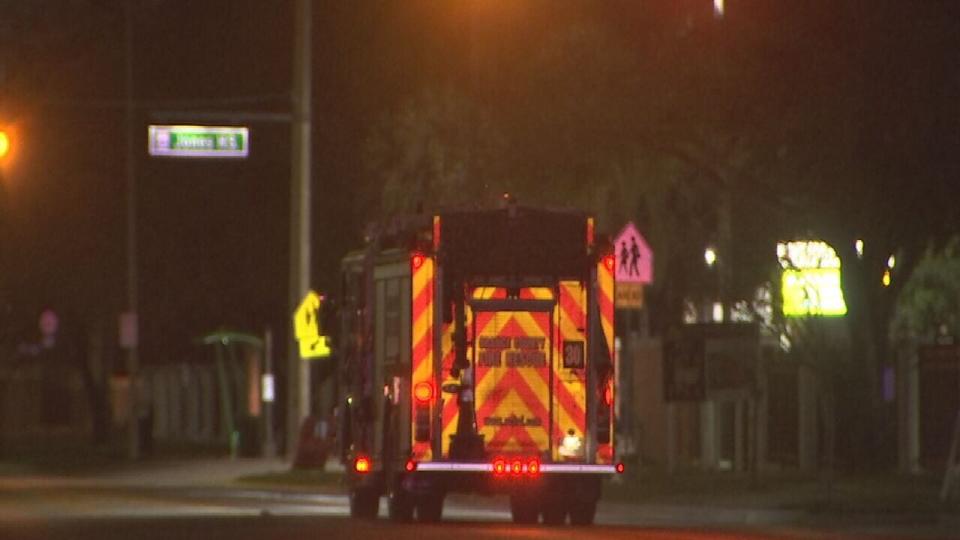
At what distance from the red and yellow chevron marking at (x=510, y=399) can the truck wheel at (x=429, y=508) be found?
1156 millimetres

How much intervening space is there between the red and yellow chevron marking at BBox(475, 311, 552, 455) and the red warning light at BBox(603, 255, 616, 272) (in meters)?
0.87

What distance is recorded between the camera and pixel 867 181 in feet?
90.9

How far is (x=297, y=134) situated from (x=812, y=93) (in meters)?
12.3

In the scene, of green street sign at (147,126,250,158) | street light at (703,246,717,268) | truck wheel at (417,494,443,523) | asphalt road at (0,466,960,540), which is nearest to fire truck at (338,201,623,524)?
truck wheel at (417,494,443,523)

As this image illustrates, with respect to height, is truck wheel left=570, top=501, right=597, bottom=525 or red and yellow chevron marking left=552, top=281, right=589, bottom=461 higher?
red and yellow chevron marking left=552, top=281, right=589, bottom=461

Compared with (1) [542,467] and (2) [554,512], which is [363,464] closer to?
(2) [554,512]

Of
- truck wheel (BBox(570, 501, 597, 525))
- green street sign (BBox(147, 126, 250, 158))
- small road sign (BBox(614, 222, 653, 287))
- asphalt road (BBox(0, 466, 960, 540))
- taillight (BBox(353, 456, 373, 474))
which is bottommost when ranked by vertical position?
asphalt road (BBox(0, 466, 960, 540))

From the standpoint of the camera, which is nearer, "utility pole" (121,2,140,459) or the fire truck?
the fire truck

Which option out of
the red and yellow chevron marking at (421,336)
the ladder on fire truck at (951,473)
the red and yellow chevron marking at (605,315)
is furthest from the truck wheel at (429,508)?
the ladder on fire truck at (951,473)

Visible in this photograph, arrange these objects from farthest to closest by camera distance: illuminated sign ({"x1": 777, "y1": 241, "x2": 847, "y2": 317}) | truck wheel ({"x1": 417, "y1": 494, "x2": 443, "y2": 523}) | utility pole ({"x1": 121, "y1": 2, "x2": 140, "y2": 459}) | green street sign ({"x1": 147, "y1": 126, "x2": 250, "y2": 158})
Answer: utility pole ({"x1": 121, "y1": 2, "x2": 140, "y2": 459}), green street sign ({"x1": 147, "y1": 126, "x2": 250, "y2": 158}), illuminated sign ({"x1": 777, "y1": 241, "x2": 847, "y2": 317}), truck wheel ({"x1": 417, "y1": 494, "x2": 443, "y2": 523})

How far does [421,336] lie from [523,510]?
2840mm

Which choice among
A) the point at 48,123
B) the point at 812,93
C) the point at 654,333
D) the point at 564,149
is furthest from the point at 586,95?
the point at 48,123

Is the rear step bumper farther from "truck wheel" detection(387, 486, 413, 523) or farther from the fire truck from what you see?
"truck wheel" detection(387, 486, 413, 523)

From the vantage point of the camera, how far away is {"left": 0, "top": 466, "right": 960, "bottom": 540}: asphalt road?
20.4 metres
